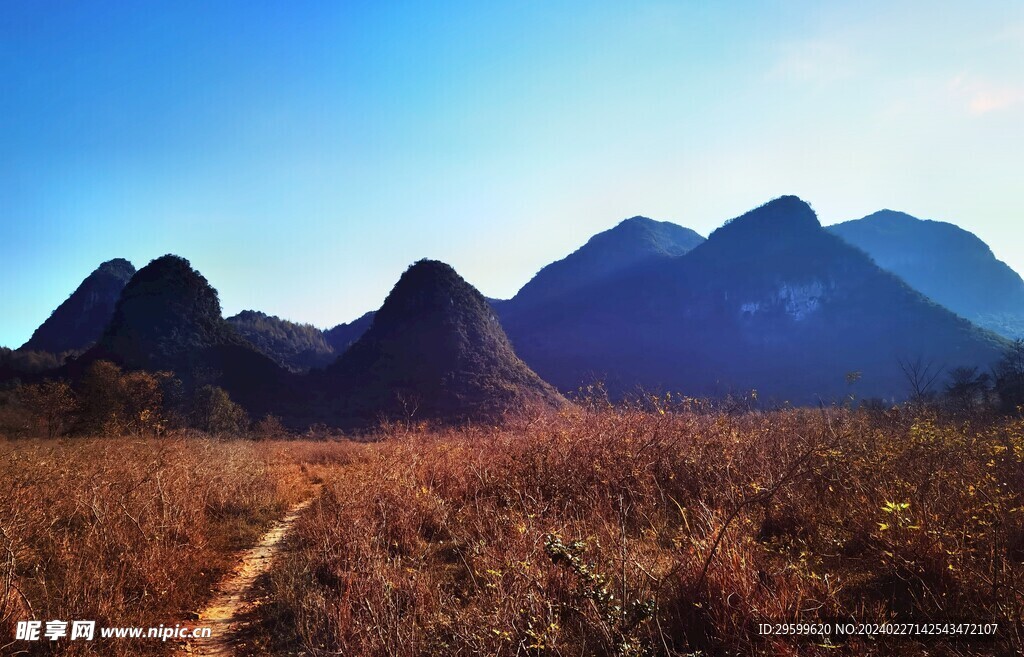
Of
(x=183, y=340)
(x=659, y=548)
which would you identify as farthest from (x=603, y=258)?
(x=659, y=548)

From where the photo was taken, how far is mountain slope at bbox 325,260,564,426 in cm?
4759

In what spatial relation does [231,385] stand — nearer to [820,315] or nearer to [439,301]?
[439,301]

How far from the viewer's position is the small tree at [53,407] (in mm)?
26828

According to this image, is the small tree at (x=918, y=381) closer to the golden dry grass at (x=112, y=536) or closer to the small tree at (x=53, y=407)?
the golden dry grass at (x=112, y=536)

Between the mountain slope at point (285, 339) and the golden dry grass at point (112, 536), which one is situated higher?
the mountain slope at point (285, 339)

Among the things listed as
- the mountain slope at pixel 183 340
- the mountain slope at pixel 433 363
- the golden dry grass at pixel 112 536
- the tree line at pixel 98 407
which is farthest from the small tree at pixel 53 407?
the golden dry grass at pixel 112 536

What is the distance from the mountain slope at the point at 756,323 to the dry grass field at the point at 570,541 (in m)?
65.7

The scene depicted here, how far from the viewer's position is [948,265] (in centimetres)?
12888

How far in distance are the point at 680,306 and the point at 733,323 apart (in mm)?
13524

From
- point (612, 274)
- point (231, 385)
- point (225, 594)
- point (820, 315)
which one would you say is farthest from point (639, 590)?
point (612, 274)

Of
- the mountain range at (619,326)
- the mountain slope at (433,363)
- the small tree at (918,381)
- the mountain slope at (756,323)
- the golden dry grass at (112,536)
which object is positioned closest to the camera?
the golden dry grass at (112,536)

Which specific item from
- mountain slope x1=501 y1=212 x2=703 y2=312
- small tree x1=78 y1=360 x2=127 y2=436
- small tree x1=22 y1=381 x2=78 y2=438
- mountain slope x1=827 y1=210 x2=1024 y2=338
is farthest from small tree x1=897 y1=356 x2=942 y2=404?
mountain slope x1=827 y1=210 x2=1024 y2=338

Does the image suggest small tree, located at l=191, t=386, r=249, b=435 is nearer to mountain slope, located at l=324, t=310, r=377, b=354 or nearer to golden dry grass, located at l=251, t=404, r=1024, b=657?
golden dry grass, located at l=251, t=404, r=1024, b=657

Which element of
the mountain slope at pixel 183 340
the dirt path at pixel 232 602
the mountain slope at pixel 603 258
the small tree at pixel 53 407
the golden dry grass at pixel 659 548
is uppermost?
the mountain slope at pixel 603 258
